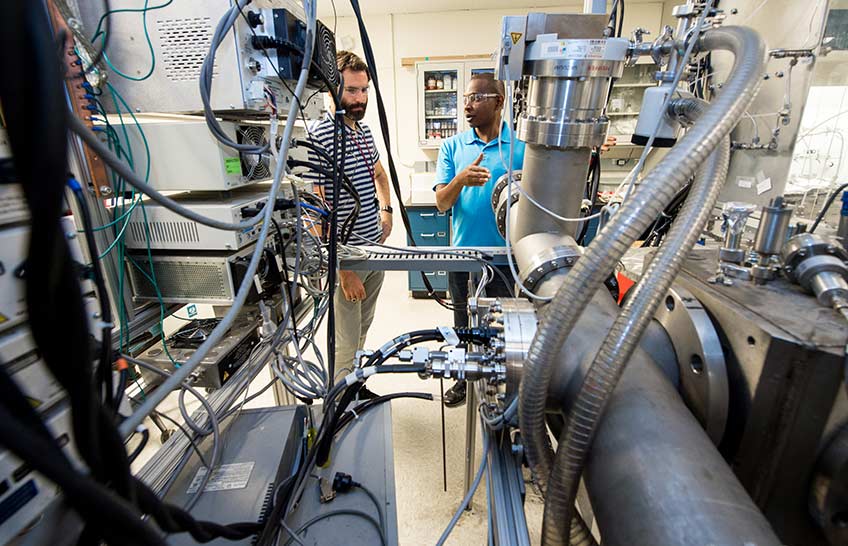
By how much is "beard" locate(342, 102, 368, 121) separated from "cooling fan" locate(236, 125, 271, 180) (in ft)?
2.50

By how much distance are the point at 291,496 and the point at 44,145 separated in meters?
0.76

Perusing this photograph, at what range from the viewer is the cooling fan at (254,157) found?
0.92m

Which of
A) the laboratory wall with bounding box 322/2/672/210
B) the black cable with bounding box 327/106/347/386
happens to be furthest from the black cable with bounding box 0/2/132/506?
the laboratory wall with bounding box 322/2/672/210

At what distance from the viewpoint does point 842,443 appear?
15.4 inches

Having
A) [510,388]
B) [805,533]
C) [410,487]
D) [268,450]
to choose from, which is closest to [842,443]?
[805,533]

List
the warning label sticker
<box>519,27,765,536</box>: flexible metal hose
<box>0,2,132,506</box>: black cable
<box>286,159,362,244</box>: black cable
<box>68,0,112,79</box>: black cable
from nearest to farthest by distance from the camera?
<box>0,2,132,506</box>: black cable, <box>519,27,765,536</box>: flexible metal hose, the warning label sticker, <box>68,0,112,79</box>: black cable, <box>286,159,362,244</box>: black cable

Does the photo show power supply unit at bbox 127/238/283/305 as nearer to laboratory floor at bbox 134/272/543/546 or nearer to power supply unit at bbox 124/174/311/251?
power supply unit at bbox 124/174/311/251

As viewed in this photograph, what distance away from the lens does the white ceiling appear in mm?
3334

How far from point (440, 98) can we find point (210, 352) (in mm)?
3626

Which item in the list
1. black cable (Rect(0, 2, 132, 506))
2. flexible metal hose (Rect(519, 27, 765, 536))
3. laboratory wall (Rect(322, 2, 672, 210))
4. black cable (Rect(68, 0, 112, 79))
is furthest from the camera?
laboratory wall (Rect(322, 2, 672, 210))

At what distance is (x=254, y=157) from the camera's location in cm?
95

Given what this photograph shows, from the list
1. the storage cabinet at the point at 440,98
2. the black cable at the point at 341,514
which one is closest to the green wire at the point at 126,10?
the black cable at the point at 341,514

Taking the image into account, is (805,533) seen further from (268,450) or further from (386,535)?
(268,450)

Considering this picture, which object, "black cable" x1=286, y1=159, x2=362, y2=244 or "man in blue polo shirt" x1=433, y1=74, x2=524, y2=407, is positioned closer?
"black cable" x1=286, y1=159, x2=362, y2=244
